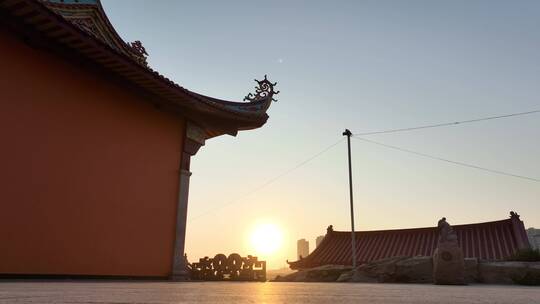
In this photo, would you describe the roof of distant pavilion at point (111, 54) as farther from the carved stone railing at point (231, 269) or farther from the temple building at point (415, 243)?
the temple building at point (415, 243)

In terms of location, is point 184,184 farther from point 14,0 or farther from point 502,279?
point 502,279

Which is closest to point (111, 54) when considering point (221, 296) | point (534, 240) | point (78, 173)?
point (78, 173)

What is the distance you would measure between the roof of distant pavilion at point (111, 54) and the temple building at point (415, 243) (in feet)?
30.6

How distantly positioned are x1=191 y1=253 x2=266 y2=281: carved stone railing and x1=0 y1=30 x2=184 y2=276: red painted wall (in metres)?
1.48

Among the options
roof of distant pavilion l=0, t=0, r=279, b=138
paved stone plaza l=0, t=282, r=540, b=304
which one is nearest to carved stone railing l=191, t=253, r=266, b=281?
roof of distant pavilion l=0, t=0, r=279, b=138

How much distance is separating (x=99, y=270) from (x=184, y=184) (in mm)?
1986

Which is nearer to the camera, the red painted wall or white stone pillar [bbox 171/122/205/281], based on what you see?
the red painted wall

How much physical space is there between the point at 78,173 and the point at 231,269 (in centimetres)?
350

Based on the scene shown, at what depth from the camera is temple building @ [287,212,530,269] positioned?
1332 cm

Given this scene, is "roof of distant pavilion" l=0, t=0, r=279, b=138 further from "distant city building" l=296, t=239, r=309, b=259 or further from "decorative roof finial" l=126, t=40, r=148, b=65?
"distant city building" l=296, t=239, r=309, b=259

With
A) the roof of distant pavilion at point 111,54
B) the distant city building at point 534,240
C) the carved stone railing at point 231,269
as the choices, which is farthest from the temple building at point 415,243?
the roof of distant pavilion at point 111,54

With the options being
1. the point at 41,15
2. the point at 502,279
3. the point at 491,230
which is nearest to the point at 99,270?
the point at 41,15

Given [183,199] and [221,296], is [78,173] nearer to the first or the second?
[183,199]

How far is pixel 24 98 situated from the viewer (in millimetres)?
4727
